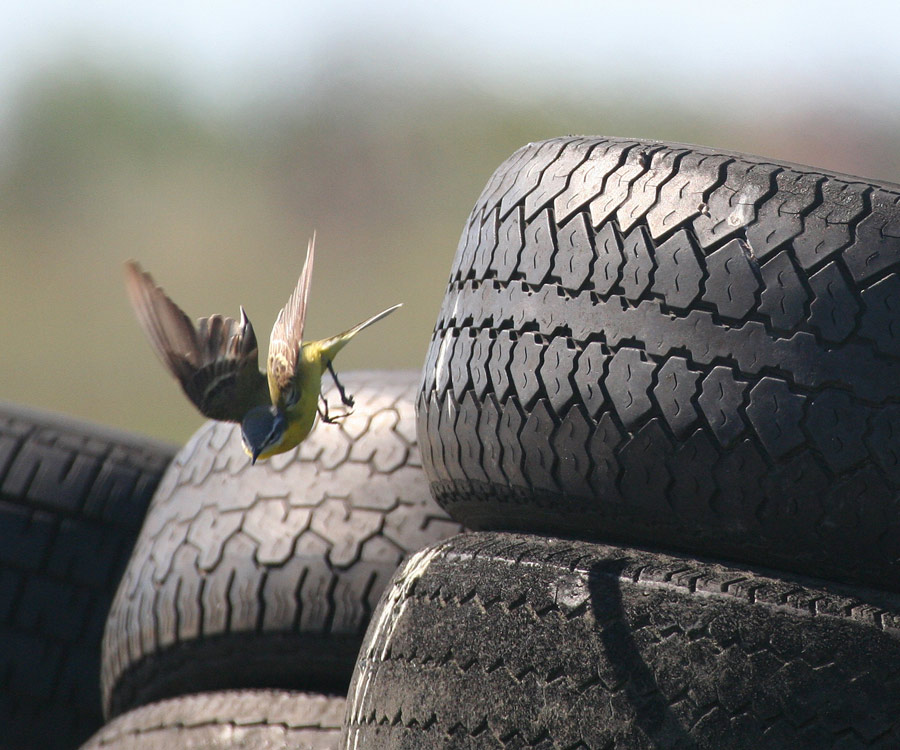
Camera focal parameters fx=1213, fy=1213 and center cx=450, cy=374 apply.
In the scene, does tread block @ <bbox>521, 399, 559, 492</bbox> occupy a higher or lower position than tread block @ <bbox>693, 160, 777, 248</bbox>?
lower

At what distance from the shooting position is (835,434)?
1524 millimetres

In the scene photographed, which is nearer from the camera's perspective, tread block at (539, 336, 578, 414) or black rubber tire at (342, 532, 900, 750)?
black rubber tire at (342, 532, 900, 750)

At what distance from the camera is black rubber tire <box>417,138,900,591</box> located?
1533 mm

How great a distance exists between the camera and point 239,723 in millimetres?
2355

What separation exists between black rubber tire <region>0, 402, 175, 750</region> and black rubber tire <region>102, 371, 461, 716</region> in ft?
1.20

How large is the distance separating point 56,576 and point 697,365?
1.96 meters

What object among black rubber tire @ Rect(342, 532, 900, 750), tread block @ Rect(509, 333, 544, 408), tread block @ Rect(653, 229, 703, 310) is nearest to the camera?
black rubber tire @ Rect(342, 532, 900, 750)

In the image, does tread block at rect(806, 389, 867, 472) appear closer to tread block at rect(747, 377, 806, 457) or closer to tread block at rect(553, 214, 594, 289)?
tread block at rect(747, 377, 806, 457)

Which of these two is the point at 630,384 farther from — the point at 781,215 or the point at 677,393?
the point at 781,215

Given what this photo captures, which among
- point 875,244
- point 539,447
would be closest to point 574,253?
point 539,447

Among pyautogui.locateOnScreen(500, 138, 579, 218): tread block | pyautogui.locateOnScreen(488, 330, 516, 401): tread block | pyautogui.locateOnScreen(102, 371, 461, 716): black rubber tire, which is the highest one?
pyautogui.locateOnScreen(500, 138, 579, 218): tread block

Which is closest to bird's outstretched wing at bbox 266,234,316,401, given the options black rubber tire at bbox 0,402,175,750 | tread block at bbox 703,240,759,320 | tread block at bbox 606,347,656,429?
tread block at bbox 606,347,656,429

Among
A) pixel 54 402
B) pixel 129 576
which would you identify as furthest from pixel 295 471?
pixel 54 402

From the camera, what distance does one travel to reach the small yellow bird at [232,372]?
5.44 feet
